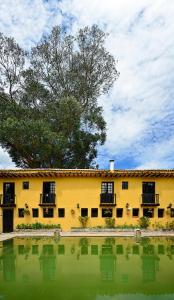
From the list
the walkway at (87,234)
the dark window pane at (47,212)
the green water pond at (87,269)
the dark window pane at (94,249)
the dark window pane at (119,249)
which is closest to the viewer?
the green water pond at (87,269)

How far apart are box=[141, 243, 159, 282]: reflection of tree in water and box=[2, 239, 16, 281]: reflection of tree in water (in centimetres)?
617

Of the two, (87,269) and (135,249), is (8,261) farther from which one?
(135,249)

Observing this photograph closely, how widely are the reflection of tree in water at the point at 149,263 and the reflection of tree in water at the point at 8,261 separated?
617 cm

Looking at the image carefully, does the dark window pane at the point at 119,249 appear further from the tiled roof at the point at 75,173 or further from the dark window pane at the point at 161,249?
the tiled roof at the point at 75,173

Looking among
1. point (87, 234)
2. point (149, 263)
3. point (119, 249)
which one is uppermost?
point (149, 263)

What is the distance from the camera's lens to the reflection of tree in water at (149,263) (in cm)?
1510

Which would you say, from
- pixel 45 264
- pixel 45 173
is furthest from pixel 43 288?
pixel 45 173

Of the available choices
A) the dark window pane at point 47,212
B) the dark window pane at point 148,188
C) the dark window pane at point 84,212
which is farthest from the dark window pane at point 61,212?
the dark window pane at point 148,188

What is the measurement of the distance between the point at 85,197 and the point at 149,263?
17.0 m

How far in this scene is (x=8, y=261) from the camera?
18703 mm

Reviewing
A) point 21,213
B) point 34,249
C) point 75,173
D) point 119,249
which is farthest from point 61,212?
point 119,249

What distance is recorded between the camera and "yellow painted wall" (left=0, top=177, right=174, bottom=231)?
112 ft

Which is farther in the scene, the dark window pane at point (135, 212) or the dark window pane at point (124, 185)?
the dark window pane at point (124, 185)

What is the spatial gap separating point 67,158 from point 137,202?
1211 cm
